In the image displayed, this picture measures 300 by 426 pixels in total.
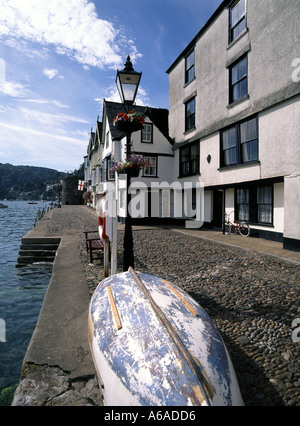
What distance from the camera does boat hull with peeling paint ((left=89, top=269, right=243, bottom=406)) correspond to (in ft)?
6.79

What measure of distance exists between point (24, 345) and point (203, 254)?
6.18 meters

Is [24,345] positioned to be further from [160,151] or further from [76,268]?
[160,151]

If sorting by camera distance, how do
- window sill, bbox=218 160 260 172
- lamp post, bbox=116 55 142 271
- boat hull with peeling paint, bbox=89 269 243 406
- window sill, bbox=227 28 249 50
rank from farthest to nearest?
window sill, bbox=227 28 249 50 < window sill, bbox=218 160 260 172 < lamp post, bbox=116 55 142 271 < boat hull with peeling paint, bbox=89 269 243 406

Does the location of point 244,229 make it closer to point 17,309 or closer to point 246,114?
point 246,114

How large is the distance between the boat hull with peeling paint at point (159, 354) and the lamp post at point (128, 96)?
105 inches

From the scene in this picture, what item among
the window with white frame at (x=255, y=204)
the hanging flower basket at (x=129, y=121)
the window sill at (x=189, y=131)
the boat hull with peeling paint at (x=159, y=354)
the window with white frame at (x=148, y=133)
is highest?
the window with white frame at (x=148, y=133)

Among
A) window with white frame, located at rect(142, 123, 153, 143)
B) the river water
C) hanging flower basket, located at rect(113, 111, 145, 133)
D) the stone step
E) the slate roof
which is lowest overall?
the river water

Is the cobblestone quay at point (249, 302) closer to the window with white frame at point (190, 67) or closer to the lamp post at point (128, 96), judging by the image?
the lamp post at point (128, 96)

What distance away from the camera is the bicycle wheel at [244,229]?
13.9m

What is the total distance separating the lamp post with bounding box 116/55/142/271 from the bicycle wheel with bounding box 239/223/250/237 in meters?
9.44

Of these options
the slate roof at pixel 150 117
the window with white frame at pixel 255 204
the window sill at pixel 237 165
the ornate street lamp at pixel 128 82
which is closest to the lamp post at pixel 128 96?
the ornate street lamp at pixel 128 82

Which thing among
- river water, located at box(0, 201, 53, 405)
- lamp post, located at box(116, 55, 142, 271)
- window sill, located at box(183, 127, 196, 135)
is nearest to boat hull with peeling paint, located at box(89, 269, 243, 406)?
river water, located at box(0, 201, 53, 405)

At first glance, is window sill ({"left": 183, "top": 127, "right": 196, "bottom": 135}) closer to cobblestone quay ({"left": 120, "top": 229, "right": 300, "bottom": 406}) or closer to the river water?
cobblestone quay ({"left": 120, "top": 229, "right": 300, "bottom": 406})

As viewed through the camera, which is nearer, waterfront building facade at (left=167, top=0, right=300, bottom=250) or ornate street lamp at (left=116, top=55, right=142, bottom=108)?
ornate street lamp at (left=116, top=55, right=142, bottom=108)
